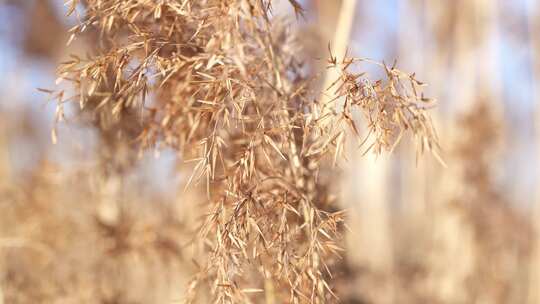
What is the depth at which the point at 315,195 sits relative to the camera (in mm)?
2482

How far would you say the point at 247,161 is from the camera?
2.02m

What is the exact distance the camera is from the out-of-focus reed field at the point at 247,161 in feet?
6.59

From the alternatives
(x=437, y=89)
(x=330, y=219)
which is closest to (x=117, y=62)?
(x=330, y=219)

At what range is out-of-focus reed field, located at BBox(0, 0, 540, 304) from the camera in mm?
2008

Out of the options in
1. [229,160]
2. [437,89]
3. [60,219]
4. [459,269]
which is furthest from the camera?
[437,89]

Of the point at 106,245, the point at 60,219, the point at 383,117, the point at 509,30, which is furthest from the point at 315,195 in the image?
the point at 509,30

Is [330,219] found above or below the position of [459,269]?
above

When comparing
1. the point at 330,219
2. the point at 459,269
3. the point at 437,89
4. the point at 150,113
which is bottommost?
the point at 459,269

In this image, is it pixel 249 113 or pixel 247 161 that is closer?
pixel 247 161

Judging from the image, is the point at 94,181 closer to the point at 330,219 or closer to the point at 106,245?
the point at 106,245

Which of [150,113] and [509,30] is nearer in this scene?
[150,113]

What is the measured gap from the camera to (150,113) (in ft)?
8.39

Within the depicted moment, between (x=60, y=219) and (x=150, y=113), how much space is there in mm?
2087

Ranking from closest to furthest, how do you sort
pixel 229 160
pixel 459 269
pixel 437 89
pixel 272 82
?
pixel 272 82 < pixel 229 160 < pixel 459 269 < pixel 437 89
